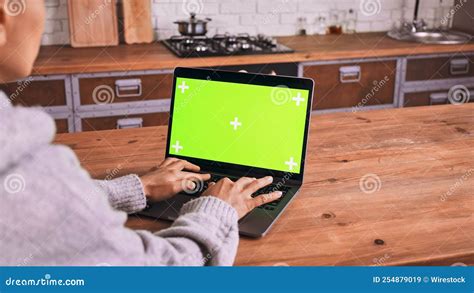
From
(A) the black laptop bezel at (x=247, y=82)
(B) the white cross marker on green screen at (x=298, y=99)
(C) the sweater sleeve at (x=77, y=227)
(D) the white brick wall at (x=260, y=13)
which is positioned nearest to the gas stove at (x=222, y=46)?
(D) the white brick wall at (x=260, y=13)

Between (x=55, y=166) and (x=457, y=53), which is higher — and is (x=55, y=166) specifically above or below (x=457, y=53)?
above

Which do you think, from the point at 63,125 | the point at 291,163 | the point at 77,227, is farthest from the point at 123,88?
the point at 77,227

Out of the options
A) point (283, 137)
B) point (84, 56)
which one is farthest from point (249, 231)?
point (84, 56)

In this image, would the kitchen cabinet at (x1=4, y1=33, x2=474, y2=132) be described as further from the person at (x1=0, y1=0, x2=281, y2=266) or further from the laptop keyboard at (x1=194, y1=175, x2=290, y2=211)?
the person at (x1=0, y1=0, x2=281, y2=266)

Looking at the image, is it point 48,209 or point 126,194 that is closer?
point 48,209

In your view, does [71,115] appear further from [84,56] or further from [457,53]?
[457,53]

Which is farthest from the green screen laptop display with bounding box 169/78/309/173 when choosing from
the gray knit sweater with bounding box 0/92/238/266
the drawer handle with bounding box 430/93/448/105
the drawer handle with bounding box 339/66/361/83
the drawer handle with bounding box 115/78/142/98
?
the drawer handle with bounding box 430/93/448/105

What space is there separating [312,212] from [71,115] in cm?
197

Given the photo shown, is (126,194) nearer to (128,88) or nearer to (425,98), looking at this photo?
(128,88)

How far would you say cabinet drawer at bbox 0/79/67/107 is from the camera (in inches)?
115

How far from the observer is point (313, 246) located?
1.19 meters

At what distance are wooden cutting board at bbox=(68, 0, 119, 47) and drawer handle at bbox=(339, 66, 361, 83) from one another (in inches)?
52.7

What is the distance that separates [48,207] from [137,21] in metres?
2.77

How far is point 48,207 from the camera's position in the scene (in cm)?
84
